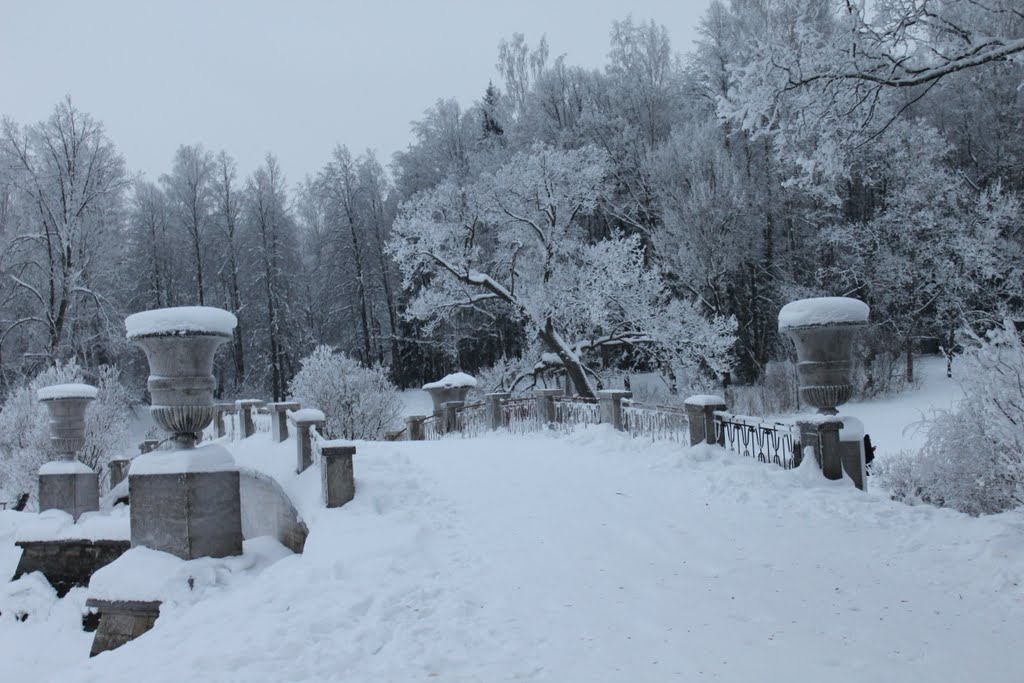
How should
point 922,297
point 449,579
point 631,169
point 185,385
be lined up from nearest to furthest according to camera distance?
1. point 449,579
2. point 185,385
3. point 922,297
4. point 631,169

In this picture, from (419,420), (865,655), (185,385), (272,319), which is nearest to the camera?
(865,655)

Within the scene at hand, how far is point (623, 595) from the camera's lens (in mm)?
5301

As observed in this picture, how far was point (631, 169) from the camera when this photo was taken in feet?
101

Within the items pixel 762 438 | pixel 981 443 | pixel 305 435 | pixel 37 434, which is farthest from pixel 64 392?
pixel 981 443

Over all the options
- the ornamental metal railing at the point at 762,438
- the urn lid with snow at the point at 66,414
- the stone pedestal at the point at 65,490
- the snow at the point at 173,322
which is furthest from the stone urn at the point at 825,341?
the urn lid with snow at the point at 66,414

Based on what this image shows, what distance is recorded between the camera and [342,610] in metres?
5.23

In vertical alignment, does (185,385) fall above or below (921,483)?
above

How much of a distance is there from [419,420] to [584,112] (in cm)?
1845

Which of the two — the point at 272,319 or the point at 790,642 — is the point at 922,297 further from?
the point at 272,319

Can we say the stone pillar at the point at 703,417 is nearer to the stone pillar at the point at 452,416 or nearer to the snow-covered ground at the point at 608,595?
the snow-covered ground at the point at 608,595

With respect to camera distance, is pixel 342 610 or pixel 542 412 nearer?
pixel 342 610

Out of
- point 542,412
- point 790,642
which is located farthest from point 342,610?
point 542,412

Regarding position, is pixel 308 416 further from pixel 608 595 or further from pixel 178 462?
pixel 608 595

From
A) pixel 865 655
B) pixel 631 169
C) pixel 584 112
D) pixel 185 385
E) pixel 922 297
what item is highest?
pixel 584 112
